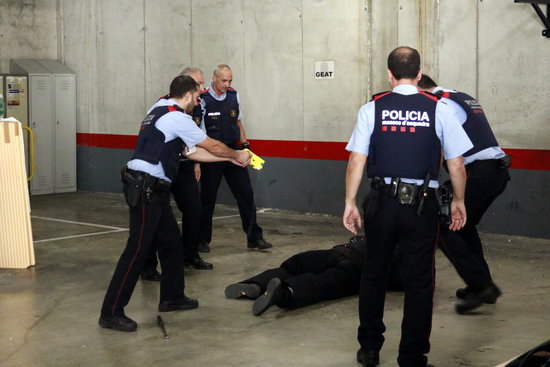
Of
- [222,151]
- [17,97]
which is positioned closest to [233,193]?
[222,151]

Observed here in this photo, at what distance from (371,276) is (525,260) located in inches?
151

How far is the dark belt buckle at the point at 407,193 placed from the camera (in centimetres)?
500

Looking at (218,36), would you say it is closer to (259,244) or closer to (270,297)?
(259,244)

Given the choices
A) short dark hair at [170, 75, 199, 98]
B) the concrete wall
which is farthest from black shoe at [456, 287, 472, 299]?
the concrete wall

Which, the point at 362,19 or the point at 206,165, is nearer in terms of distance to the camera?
the point at 206,165

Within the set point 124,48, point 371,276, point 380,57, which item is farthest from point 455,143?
point 124,48

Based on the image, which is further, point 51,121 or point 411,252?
point 51,121

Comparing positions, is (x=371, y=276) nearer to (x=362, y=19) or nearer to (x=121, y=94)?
(x=362, y=19)

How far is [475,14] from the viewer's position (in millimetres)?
9922

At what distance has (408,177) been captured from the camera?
16.6ft

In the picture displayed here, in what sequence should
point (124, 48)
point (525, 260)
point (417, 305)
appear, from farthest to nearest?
point (124, 48), point (525, 260), point (417, 305)

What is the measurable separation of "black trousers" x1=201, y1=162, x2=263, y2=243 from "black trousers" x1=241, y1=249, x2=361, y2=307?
2.26 meters

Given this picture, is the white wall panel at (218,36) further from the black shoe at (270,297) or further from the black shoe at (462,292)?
the black shoe at (270,297)

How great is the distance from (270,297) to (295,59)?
5.90m
